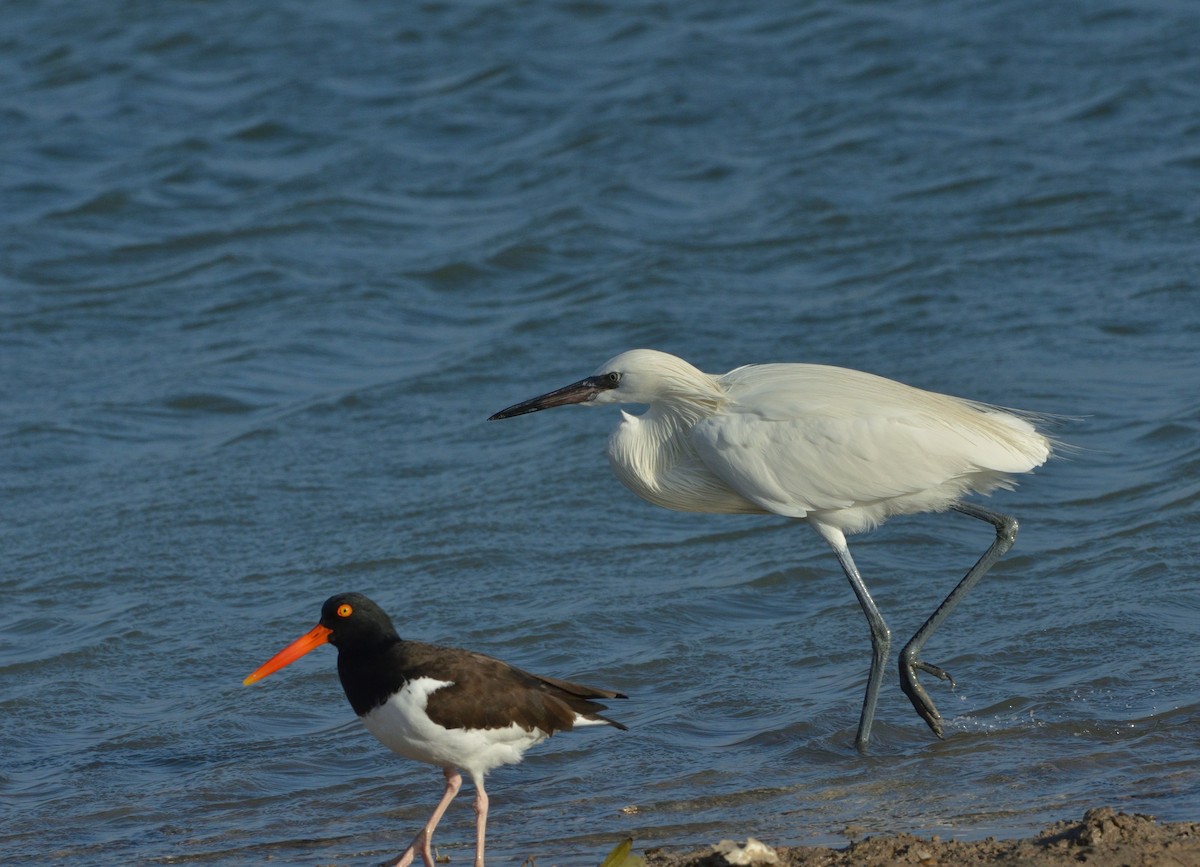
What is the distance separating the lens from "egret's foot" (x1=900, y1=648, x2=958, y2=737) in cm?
634

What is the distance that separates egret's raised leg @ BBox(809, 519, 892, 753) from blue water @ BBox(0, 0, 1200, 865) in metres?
0.12

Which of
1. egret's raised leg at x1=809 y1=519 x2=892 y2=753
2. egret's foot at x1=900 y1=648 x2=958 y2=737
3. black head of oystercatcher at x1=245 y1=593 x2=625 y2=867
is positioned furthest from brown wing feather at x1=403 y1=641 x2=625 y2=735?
egret's foot at x1=900 y1=648 x2=958 y2=737

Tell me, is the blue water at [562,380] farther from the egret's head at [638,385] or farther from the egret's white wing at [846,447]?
the egret's head at [638,385]

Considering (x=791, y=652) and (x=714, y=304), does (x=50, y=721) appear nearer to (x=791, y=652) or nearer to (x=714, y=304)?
(x=791, y=652)

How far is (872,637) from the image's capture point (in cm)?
668

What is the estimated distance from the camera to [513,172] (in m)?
16.1

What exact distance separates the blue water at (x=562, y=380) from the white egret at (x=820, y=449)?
0.70 meters

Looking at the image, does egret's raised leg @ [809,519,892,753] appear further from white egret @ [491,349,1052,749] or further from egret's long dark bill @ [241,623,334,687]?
egret's long dark bill @ [241,623,334,687]

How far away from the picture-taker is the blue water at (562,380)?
245 inches

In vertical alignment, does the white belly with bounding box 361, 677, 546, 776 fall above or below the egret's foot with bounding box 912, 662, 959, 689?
above

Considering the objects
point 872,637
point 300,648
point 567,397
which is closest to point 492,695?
point 300,648

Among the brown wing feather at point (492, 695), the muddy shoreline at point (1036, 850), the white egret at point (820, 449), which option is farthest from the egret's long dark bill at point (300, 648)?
the muddy shoreline at point (1036, 850)

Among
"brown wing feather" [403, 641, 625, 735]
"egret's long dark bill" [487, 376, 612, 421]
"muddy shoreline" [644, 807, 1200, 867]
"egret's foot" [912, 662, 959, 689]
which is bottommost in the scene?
"egret's foot" [912, 662, 959, 689]

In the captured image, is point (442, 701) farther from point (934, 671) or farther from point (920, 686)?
point (934, 671)
